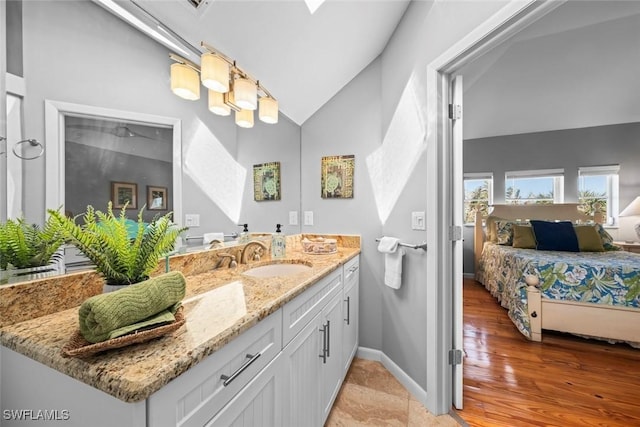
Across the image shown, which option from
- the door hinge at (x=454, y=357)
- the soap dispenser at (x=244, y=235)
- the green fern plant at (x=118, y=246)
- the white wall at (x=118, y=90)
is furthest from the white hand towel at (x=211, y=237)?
the door hinge at (x=454, y=357)

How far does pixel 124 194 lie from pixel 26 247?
287 millimetres

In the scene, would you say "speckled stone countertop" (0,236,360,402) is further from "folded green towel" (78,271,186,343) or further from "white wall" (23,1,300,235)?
"white wall" (23,1,300,235)

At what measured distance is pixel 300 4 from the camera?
1371 mm

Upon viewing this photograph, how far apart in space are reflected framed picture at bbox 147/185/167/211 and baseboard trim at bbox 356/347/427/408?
184cm

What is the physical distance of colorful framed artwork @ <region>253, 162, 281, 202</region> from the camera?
65.1 inches

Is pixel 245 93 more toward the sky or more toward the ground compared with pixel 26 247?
more toward the sky

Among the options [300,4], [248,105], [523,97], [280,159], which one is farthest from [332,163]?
[523,97]

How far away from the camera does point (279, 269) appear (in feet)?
5.01

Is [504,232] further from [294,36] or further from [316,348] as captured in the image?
[294,36]

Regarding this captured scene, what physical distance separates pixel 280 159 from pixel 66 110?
1.31 meters

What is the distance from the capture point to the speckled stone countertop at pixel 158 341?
0.43 meters

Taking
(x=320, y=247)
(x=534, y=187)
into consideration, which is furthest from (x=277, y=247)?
(x=534, y=187)

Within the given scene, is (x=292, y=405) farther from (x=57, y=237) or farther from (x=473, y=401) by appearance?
(x=473, y=401)

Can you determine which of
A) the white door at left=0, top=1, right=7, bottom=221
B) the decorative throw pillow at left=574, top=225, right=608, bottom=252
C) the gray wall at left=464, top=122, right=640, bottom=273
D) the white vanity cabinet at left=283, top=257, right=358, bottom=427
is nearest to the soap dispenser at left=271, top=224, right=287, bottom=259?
the white vanity cabinet at left=283, top=257, right=358, bottom=427
